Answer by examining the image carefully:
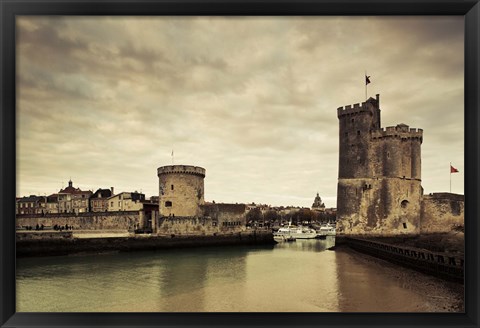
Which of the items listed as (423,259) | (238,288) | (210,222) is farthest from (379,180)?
(238,288)

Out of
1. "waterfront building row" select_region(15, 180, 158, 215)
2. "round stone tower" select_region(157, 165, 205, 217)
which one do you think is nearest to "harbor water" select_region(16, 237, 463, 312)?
"round stone tower" select_region(157, 165, 205, 217)

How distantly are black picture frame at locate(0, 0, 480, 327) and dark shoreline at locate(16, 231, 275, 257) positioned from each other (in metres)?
9.52

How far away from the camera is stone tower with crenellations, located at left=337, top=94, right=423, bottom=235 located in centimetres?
1507

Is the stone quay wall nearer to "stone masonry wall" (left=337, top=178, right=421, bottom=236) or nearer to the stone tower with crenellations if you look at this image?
"stone masonry wall" (left=337, top=178, right=421, bottom=236)

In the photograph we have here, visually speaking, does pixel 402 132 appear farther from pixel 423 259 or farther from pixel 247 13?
pixel 247 13

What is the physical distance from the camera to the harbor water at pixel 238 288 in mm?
5824

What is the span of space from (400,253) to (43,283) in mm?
9564

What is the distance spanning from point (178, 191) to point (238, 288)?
13551mm

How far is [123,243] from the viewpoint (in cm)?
1644

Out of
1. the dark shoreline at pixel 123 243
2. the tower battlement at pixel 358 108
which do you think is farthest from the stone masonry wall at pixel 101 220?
the tower battlement at pixel 358 108

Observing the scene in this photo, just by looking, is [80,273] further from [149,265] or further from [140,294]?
[140,294]
